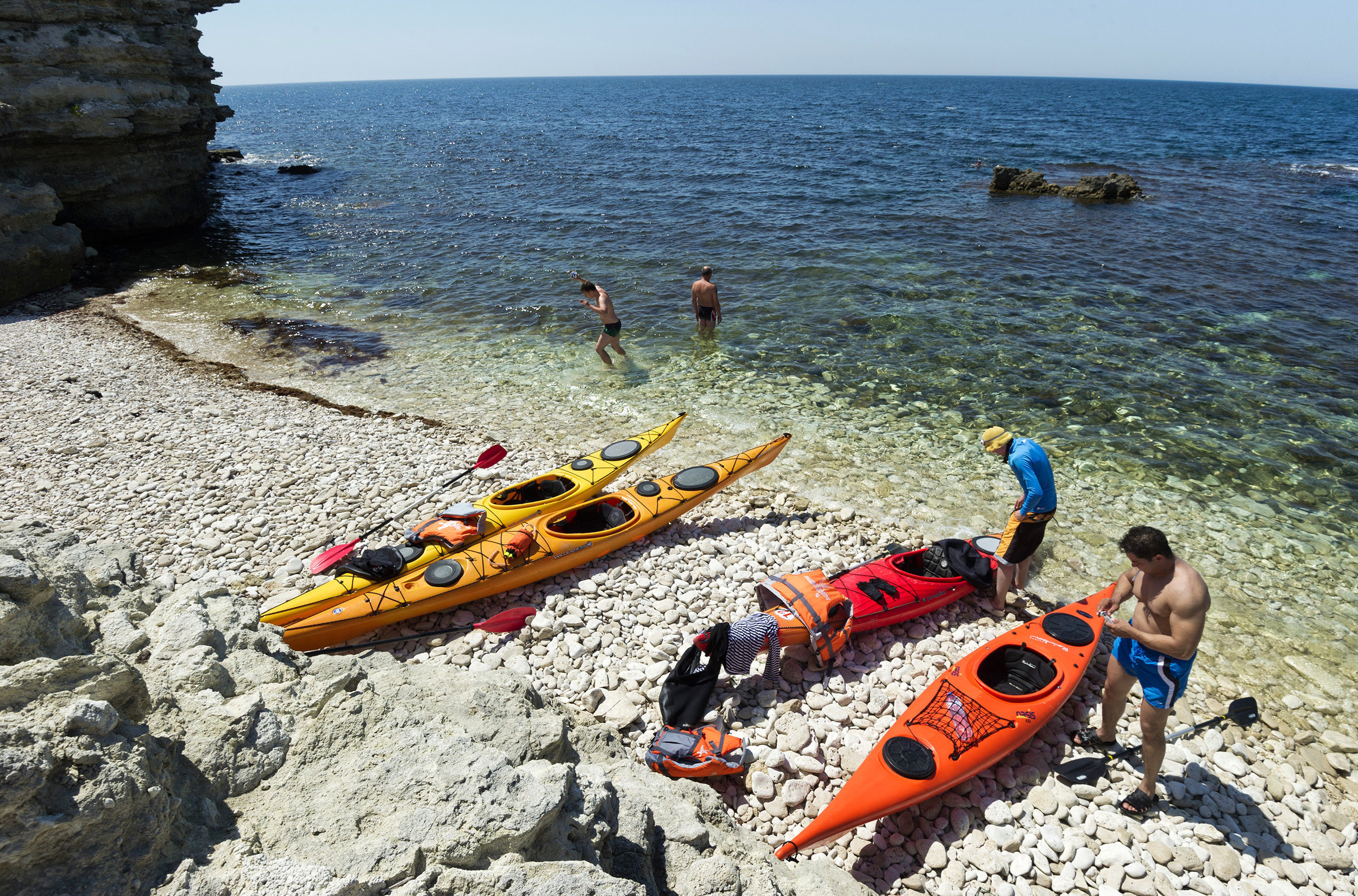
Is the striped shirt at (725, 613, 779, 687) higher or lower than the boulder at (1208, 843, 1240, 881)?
higher

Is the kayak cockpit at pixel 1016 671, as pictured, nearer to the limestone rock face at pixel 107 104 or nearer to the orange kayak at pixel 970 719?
the orange kayak at pixel 970 719

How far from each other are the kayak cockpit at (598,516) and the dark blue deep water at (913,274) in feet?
18.4

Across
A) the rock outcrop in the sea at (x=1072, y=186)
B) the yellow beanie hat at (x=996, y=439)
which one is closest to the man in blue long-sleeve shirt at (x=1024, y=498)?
the yellow beanie hat at (x=996, y=439)

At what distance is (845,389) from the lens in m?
12.6

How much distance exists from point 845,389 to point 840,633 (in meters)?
7.18

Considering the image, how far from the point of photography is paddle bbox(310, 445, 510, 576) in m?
7.37

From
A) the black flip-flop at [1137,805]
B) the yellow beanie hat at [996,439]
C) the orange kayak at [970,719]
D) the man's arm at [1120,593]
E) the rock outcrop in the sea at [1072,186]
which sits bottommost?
the black flip-flop at [1137,805]

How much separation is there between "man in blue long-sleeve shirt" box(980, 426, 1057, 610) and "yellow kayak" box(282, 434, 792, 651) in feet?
10.7

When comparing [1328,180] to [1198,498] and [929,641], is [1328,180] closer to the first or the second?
[1198,498]

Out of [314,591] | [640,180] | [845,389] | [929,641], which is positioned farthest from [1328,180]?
[314,591]

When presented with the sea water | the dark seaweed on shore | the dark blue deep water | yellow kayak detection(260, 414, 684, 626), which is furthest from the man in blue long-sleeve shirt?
the dark seaweed on shore

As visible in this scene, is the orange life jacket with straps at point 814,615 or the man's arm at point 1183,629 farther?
the orange life jacket with straps at point 814,615

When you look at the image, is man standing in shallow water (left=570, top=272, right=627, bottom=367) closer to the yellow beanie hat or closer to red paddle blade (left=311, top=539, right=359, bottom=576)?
red paddle blade (left=311, top=539, right=359, bottom=576)

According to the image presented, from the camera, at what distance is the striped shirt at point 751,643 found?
19.6 feet
